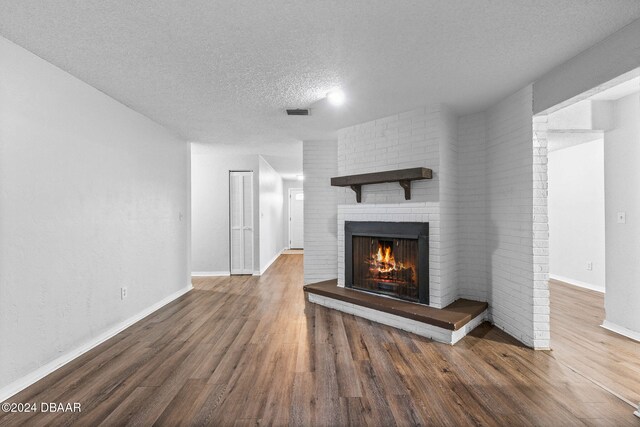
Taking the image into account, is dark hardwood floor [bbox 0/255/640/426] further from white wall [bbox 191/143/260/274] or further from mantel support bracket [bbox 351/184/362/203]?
white wall [bbox 191/143/260/274]

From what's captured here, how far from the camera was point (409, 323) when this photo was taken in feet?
9.59

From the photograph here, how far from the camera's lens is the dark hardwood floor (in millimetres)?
1682

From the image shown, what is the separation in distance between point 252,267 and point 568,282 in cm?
578

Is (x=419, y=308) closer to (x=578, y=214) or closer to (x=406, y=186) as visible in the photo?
(x=406, y=186)

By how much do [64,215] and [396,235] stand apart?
323cm

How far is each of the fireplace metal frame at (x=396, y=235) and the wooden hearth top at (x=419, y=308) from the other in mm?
186

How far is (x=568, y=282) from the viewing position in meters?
4.87

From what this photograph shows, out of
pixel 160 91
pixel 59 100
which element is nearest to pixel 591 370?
pixel 160 91

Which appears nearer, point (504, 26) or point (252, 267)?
point (504, 26)

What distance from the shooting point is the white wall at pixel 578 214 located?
14.5 ft

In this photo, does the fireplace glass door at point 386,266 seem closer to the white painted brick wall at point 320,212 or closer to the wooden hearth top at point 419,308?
the wooden hearth top at point 419,308

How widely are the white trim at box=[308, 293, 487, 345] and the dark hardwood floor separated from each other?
0.10m

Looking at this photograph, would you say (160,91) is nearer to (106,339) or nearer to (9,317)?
(9,317)

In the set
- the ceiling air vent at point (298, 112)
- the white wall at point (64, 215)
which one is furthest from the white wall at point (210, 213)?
the ceiling air vent at point (298, 112)
